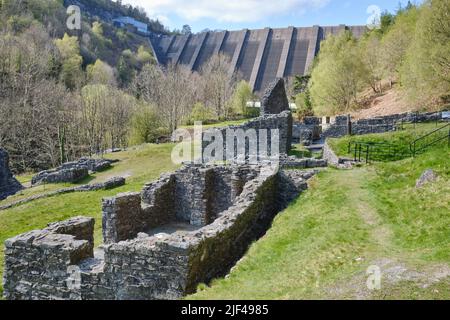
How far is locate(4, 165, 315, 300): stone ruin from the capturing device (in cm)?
1044

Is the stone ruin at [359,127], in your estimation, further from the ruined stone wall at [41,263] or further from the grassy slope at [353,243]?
the ruined stone wall at [41,263]

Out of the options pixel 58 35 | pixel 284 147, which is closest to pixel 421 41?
pixel 284 147

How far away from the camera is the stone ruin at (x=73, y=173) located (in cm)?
3368

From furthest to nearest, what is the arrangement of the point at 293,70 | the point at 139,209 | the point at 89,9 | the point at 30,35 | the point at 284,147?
Answer: the point at 89,9, the point at 293,70, the point at 30,35, the point at 284,147, the point at 139,209

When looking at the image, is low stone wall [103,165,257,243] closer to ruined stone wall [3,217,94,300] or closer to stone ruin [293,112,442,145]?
ruined stone wall [3,217,94,300]

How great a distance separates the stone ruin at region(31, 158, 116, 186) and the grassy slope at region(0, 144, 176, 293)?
3.37ft

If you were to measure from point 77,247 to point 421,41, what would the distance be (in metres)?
36.2

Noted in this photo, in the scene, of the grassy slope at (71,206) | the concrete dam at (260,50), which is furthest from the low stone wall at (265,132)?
the concrete dam at (260,50)

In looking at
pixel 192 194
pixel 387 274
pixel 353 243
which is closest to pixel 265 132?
pixel 192 194

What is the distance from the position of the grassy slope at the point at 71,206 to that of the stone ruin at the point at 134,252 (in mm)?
3061

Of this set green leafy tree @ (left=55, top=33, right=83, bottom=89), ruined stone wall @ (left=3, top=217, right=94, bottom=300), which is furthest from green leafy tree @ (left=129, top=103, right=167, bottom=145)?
ruined stone wall @ (left=3, top=217, right=94, bottom=300)

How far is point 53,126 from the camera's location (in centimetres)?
5672

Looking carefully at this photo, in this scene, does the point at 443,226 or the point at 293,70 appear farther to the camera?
the point at 293,70
